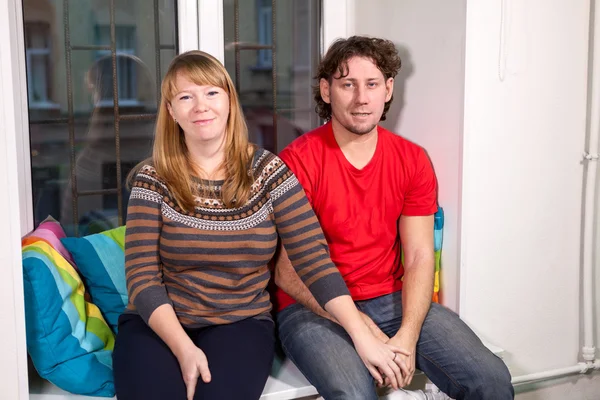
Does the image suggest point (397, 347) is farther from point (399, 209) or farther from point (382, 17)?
point (382, 17)

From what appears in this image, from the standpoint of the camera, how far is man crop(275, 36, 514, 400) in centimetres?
193

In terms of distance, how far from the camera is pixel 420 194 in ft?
6.85

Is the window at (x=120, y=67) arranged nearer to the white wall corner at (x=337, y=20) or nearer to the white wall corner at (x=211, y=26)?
the white wall corner at (x=211, y=26)

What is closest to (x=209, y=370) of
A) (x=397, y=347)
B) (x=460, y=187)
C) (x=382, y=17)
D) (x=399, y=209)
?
(x=397, y=347)

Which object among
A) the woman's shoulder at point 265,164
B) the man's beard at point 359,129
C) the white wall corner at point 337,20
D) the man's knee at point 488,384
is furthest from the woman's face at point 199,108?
the man's knee at point 488,384

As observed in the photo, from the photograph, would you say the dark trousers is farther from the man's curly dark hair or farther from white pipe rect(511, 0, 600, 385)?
white pipe rect(511, 0, 600, 385)

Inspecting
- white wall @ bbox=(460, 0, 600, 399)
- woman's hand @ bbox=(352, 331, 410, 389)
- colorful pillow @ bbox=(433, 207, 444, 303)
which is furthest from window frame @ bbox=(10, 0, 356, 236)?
woman's hand @ bbox=(352, 331, 410, 389)

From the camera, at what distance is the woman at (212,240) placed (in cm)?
179

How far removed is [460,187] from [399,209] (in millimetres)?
185

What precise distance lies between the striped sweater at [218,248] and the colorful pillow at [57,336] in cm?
17

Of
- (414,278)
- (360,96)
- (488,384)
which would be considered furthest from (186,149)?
(488,384)

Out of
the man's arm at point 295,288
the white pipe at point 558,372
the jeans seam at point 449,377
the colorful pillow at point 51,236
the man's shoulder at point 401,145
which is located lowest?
the white pipe at point 558,372

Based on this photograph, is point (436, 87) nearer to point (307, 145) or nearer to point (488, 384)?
point (307, 145)

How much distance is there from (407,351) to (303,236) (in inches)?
15.4
